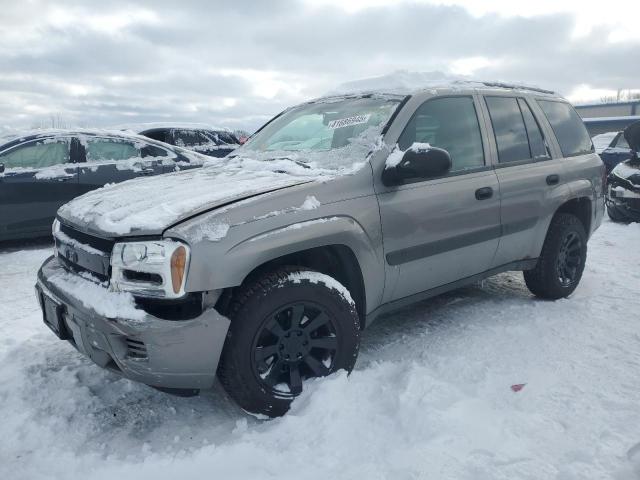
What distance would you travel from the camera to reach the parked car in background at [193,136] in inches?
378

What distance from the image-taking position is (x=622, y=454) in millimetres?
2215

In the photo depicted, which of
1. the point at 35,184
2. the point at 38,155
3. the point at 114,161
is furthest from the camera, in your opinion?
the point at 114,161

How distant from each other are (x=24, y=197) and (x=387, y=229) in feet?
15.8

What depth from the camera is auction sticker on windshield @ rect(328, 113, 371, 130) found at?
328cm

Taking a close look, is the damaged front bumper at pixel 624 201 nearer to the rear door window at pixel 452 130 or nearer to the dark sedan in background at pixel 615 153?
the dark sedan in background at pixel 615 153

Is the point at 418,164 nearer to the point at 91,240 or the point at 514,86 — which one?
the point at 91,240

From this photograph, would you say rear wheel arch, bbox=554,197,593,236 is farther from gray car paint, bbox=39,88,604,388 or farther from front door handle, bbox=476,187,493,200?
front door handle, bbox=476,187,493,200

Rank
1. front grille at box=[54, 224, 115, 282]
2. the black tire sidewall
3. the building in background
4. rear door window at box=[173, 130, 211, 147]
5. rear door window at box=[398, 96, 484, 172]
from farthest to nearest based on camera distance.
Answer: the building in background
rear door window at box=[173, 130, 211, 147]
the black tire sidewall
rear door window at box=[398, 96, 484, 172]
front grille at box=[54, 224, 115, 282]

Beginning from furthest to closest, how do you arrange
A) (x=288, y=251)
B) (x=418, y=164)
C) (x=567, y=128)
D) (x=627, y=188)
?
1. (x=627, y=188)
2. (x=567, y=128)
3. (x=418, y=164)
4. (x=288, y=251)

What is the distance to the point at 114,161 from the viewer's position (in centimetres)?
663

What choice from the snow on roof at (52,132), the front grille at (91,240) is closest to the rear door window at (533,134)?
the front grille at (91,240)

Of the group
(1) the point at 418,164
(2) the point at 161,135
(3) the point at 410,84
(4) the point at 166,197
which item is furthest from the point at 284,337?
(2) the point at 161,135

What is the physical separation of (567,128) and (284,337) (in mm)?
3303

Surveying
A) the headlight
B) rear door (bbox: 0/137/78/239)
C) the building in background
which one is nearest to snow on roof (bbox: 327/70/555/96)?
the headlight
